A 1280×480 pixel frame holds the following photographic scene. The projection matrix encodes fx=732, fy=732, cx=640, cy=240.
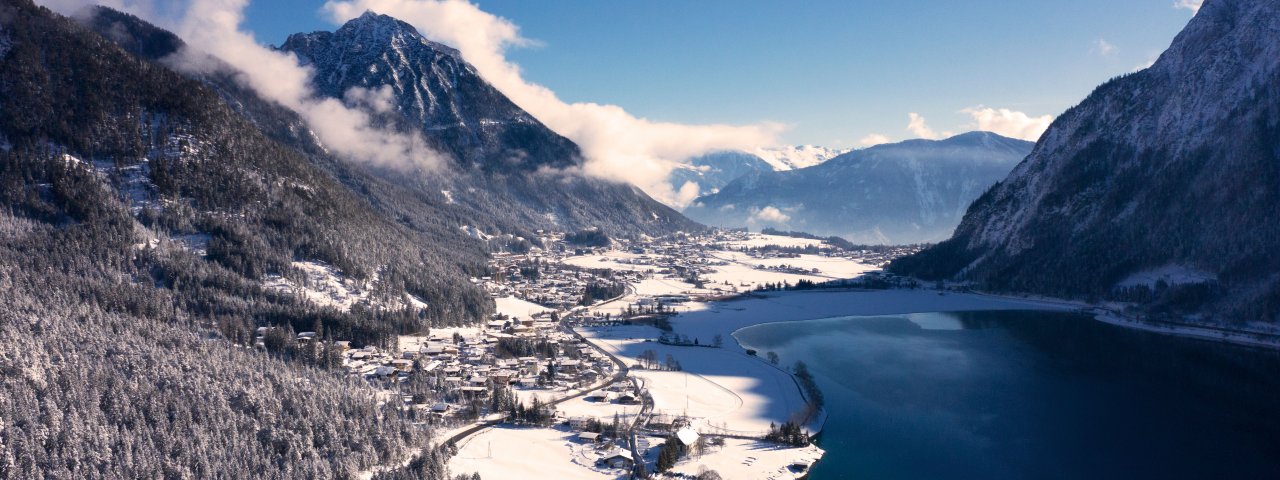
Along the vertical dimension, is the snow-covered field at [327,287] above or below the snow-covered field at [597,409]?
above

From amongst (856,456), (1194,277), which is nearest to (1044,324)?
(1194,277)

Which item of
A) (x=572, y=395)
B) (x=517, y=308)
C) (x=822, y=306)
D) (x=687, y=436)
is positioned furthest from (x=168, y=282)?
(x=822, y=306)

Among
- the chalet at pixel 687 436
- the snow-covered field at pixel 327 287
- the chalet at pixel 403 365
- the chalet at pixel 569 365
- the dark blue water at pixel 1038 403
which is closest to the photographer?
the chalet at pixel 687 436

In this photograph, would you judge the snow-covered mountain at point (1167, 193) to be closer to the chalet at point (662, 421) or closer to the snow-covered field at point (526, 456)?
the chalet at point (662, 421)

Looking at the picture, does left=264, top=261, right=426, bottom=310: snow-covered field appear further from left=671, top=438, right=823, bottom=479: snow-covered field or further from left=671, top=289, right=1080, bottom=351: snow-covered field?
left=671, top=438, right=823, bottom=479: snow-covered field

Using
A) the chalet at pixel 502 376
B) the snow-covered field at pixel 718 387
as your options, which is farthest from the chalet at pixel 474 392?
the snow-covered field at pixel 718 387

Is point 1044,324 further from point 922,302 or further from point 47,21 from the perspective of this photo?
point 47,21

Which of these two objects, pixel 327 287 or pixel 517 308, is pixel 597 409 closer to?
pixel 327 287
